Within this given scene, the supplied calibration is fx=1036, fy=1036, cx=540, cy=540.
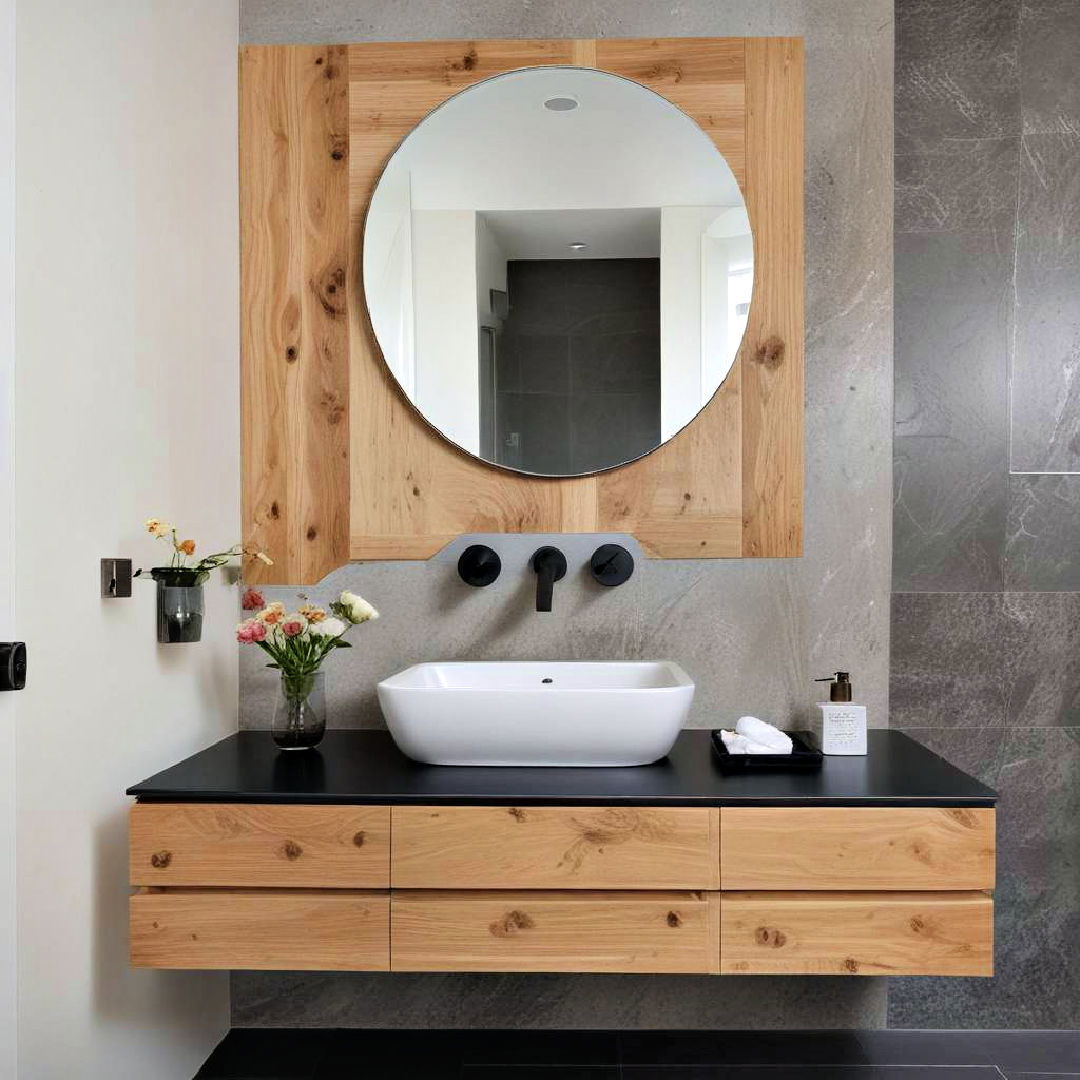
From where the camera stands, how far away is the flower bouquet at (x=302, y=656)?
204 centimetres

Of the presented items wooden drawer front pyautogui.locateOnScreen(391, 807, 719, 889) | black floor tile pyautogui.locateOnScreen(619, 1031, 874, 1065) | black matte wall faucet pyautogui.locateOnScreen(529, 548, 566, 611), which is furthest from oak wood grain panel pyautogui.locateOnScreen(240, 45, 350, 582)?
black floor tile pyautogui.locateOnScreen(619, 1031, 874, 1065)

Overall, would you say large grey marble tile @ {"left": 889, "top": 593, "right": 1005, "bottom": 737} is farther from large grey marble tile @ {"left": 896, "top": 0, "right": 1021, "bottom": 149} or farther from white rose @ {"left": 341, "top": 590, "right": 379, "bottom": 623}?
white rose @ {"left": 341, "top": 590, "right": 379, "bottom": 623}

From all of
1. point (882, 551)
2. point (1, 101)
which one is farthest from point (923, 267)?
point (1, 101)

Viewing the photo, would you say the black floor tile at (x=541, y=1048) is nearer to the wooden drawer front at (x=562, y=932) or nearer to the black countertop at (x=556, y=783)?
the wooden drawer front at (x=562, y=932)

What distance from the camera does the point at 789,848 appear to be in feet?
5.67

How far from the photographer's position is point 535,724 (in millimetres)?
1837

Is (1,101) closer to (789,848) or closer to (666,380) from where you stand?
(666,380)

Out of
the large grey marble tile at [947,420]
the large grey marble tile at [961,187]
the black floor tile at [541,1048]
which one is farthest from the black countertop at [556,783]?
the large grey marble tile at [961,187]

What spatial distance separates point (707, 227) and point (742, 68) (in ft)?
1.22

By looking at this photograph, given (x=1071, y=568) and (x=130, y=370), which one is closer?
(x=130, y=370)

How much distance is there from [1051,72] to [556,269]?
1.18 metres

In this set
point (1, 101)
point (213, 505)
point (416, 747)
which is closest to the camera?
point (1, 101)

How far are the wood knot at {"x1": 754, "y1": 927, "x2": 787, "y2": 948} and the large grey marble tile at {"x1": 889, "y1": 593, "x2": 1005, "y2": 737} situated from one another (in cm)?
74

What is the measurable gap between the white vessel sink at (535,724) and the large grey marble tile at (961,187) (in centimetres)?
123
